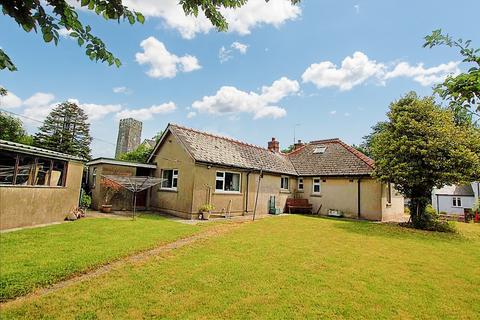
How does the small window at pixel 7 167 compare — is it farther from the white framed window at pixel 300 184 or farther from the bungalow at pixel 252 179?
the white framed window at pixel 300 184

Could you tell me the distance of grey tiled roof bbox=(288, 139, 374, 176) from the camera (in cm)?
1938

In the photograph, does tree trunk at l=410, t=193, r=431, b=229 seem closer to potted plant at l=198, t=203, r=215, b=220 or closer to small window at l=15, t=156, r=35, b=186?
potted plant at l=198, t=203, r=215, b=220

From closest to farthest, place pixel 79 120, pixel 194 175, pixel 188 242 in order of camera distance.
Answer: pixel 188 242, pixel 194 175, pixel 79 120

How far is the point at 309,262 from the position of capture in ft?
23.9

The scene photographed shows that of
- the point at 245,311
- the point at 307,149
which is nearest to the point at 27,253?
the point at 245,311

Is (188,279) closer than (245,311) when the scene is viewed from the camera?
No

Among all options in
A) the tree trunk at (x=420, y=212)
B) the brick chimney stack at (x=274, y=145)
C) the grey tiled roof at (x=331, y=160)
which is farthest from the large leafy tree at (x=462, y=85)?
the brick chimney stack at (x=274, y=145)

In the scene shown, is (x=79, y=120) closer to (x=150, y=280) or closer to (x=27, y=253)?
(x=27, y=253)

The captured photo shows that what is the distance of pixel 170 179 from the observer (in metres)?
17.5

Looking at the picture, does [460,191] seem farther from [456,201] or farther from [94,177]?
[94,177]

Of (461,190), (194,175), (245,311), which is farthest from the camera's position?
(461,190)

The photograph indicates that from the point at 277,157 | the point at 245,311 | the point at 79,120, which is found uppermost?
the point at 79,120

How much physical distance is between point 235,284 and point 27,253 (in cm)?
562

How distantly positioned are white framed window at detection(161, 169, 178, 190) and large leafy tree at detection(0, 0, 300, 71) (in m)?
14.4
